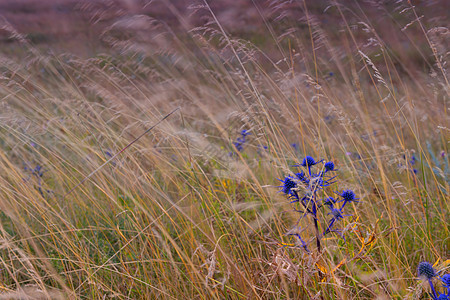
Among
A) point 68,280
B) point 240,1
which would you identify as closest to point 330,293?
point 68,280

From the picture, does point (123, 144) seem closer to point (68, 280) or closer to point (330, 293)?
point (68, 280)

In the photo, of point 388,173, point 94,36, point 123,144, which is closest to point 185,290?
point 123,144

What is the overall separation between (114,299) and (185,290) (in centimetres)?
33

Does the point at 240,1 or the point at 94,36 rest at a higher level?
the point at 94,36

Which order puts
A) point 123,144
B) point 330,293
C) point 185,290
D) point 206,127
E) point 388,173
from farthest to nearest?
point 206,127 < point 388,173 < point 123,144 < point 185,290 < point 330,293

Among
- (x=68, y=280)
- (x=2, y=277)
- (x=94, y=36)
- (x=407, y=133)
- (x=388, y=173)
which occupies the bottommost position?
Answer: (x=407, y=133)

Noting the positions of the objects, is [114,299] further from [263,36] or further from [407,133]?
[263,36]

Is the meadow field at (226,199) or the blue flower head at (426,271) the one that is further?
the meadow field at (226,199)

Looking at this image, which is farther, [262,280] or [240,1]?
[240,1]

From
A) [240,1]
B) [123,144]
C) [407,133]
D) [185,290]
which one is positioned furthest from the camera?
[240,1]

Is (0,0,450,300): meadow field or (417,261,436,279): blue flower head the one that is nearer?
(417,261,436,279): blue flower head

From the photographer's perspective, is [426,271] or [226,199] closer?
[426,271]

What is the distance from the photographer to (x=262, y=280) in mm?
1526

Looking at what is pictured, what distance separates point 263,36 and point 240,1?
2.79 meters
